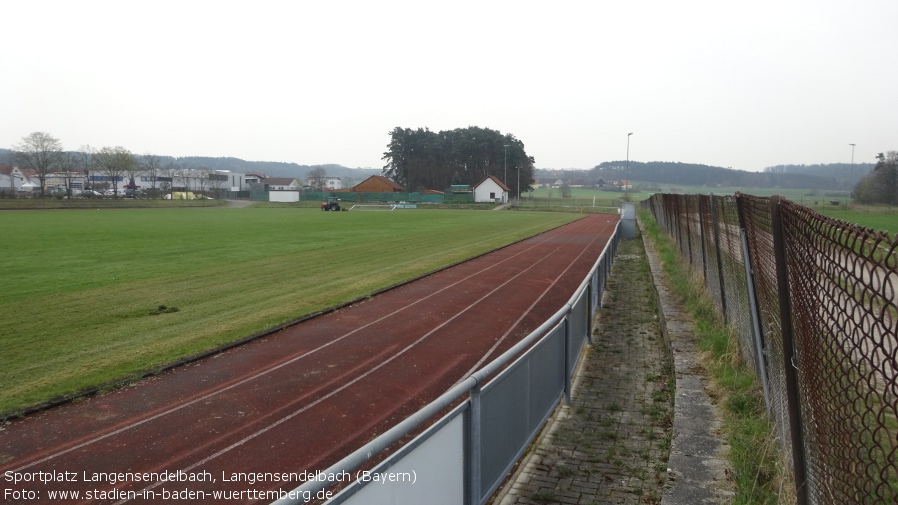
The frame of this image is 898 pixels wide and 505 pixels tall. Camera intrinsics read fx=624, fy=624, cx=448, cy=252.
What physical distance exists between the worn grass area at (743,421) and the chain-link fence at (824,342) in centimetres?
23

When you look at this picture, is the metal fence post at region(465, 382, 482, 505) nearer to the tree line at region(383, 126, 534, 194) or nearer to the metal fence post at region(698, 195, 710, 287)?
the metal fence post at region(698, 195, 710, 287)

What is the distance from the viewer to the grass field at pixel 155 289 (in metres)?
9.27

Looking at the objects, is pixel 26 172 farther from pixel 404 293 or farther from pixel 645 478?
pixel 645 478

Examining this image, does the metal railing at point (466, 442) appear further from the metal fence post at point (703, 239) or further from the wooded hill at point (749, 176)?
the wooded hill at point (749, 176)

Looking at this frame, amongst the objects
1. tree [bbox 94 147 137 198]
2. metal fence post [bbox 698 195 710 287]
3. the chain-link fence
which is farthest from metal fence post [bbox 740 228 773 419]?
tree [bbox 94 147 137 198]

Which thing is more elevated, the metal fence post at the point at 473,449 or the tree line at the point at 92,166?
the tree line at the point at 92,166

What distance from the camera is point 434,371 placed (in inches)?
340

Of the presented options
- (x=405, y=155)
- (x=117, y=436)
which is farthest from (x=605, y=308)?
(x=405, y=155)

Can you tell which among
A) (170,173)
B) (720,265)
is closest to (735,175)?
(720,265)

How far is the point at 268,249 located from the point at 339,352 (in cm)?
1621

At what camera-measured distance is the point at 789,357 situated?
3846 mm

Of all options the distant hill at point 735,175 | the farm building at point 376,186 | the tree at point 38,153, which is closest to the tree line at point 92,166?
the tree at point 38,153

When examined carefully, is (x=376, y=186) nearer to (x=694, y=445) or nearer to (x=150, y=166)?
(x=150, y=166)

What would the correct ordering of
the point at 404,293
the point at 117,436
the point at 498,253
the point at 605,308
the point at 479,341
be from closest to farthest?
the point at 117,436 → the point at 479,341 → the point at 605,308 → the point at 404,293 → the point at 498,253
